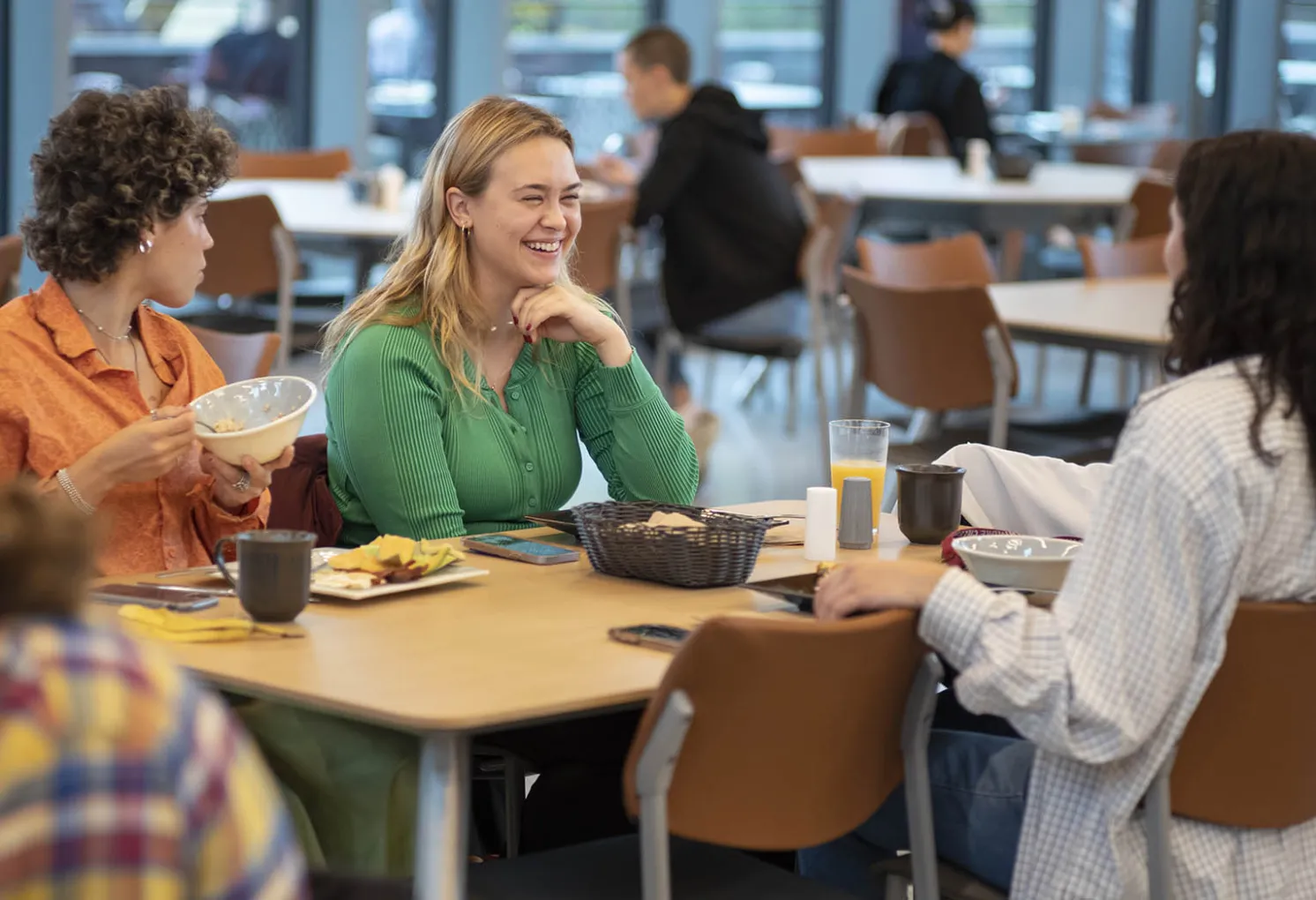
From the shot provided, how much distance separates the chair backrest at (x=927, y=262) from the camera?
4.85 m

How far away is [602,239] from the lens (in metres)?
5.70

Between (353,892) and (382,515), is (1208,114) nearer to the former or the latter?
(382,515)

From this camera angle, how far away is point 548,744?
228 cm

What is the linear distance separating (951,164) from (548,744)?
239 inches

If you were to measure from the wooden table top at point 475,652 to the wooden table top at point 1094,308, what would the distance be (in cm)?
208

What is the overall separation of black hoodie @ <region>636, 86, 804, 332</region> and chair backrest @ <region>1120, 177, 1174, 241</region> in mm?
1321

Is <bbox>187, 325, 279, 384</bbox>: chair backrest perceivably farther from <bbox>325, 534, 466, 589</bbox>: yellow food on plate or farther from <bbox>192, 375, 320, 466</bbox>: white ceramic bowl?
<bbox>325, 534, 466, 589</bbox>: yellow food on plate

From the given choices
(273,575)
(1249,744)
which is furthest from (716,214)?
(1249,744)

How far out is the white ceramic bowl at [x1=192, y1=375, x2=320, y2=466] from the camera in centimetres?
218

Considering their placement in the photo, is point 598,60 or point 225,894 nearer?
point 225,894

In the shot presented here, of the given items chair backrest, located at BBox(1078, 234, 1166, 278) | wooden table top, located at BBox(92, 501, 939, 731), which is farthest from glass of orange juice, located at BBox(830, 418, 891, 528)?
chair backrest, located at BBox(1078, 234, 1166, 278)

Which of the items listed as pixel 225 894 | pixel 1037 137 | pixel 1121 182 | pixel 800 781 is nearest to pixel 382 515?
pixel 800 781

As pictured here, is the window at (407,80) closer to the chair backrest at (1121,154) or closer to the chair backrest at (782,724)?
the chair backrest at (1121,154)

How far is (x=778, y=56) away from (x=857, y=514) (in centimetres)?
948
